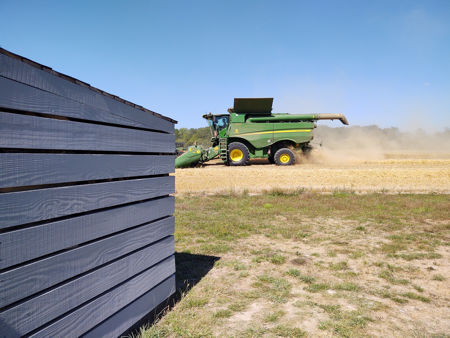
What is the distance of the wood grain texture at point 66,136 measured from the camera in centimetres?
158

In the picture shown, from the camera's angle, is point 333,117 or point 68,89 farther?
point 333,117

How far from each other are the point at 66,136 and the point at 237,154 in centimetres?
1347

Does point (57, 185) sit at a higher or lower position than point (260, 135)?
lower

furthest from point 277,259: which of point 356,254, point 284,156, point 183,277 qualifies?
point 284,156

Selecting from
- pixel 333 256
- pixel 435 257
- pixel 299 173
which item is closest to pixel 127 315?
pixel 333 256

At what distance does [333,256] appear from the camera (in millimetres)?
4348

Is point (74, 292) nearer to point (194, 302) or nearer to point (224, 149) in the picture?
point (194, 302)

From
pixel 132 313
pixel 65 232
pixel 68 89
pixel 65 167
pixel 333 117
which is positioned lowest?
pixel 132 313

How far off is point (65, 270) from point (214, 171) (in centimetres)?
1067

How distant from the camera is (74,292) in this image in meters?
1.91

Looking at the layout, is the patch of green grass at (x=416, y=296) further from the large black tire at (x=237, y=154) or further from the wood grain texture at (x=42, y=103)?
the large black tire at (x=237, y=154)

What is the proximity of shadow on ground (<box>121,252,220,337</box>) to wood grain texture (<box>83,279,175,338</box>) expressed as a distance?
0.24 ft

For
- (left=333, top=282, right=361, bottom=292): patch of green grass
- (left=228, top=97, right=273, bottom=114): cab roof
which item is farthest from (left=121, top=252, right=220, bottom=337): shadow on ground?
(left=228, top=97, right=273, bottom=114): cab roof

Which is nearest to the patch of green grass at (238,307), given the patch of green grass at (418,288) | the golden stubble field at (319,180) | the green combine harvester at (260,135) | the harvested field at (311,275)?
the harvested field at (311,275)
